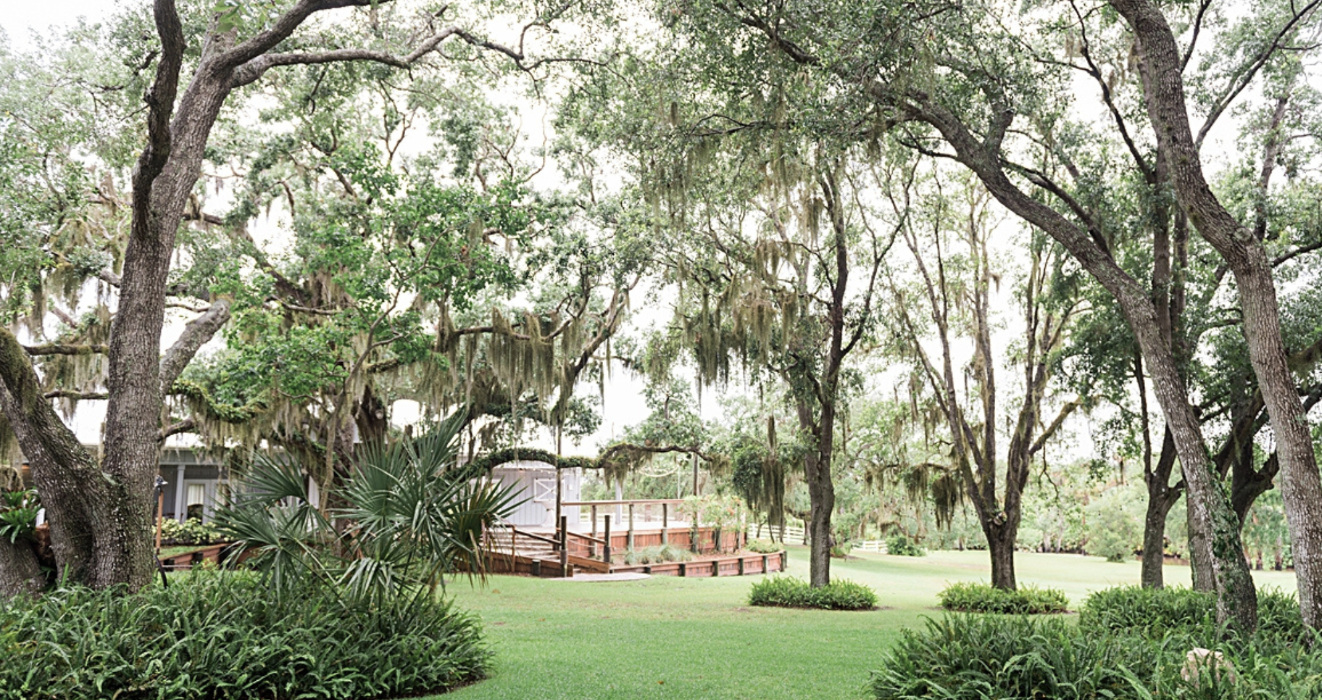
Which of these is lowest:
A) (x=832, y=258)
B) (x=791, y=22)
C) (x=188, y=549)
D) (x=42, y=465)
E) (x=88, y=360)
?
(x=188, y=549)

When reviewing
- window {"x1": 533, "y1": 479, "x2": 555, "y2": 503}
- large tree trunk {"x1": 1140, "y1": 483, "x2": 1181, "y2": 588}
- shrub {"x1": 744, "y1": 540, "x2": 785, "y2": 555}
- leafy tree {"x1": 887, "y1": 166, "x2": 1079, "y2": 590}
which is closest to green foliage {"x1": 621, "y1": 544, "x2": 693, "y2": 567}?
shrub {"x1": 744, "y1": 540, "x2": 785, "y2": 555}

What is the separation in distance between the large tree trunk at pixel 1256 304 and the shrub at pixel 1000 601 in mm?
5390

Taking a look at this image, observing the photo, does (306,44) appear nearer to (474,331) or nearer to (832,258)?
(474,331)

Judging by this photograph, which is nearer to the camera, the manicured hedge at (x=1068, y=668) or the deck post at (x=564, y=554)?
the manicured hedge at (x=1068, y=668)

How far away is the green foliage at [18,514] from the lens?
6.94m

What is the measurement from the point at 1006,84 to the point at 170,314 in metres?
14.4

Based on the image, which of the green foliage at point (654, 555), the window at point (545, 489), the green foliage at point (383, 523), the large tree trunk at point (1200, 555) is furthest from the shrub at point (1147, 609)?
the window at point (545, 489)

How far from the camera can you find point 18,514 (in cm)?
698

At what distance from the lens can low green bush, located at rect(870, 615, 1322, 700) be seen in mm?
4695

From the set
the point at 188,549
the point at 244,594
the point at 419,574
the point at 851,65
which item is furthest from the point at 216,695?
the point at 188,549

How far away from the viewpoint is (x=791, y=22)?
Answer: 320 inches

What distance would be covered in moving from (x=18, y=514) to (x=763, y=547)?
20.7 metres

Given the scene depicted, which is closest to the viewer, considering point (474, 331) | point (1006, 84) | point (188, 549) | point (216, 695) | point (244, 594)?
point (216, 695)

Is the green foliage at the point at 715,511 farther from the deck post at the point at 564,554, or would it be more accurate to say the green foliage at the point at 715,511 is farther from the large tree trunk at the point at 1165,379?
the large tree trunk at the point at 1165,379
